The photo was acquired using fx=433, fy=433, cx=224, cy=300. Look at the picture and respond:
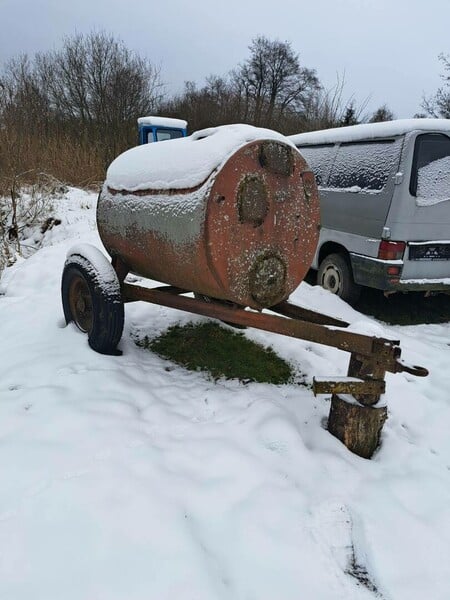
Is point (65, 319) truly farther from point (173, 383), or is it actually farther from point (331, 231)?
point (331, 231)

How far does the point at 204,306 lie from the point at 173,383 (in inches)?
22.4

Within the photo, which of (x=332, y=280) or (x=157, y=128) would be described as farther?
(x=157, y=128)

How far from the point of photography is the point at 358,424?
2393 millimetres

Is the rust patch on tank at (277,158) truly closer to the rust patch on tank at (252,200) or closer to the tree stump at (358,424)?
the rust patch on tank at (252,200)

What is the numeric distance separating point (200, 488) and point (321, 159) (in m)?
4.41

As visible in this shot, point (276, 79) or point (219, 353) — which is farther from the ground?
point (276, 79)

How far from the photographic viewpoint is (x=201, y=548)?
5.49 ft

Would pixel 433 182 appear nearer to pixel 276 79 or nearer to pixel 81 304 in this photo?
Result: pixel 81 304

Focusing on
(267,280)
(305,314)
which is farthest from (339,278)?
(267,280)

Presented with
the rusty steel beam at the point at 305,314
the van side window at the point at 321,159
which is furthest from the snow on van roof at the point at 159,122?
the rusty steel beam at the point at 305,314

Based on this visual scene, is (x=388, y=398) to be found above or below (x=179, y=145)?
below

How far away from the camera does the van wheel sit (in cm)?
488

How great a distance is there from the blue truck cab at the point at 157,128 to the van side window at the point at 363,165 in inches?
254

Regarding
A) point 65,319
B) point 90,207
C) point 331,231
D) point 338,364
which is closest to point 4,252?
point 90,207
